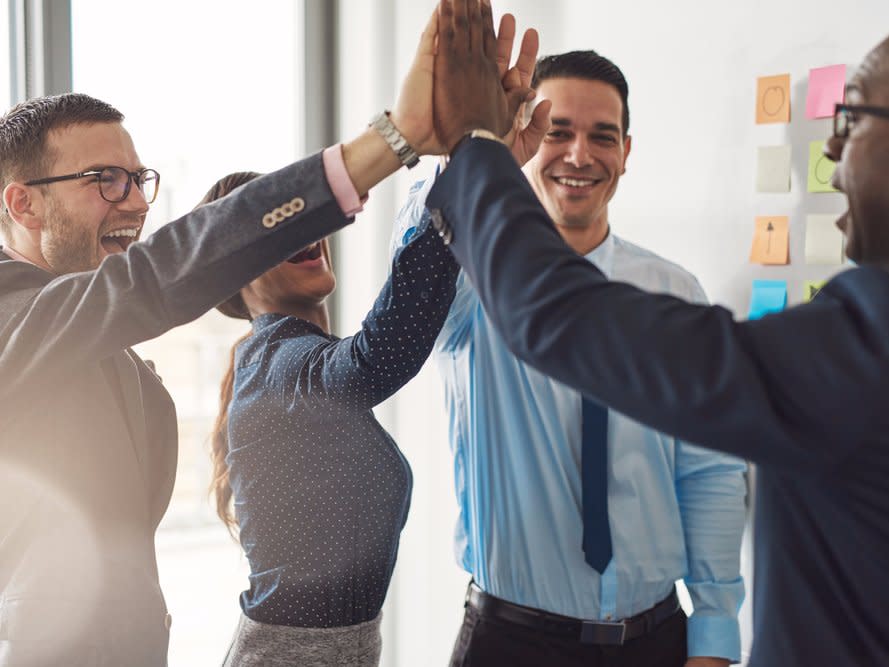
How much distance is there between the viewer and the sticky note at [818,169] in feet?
6.27

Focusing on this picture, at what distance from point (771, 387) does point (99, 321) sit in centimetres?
78

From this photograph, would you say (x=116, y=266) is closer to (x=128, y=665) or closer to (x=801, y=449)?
(x=128, y=665)

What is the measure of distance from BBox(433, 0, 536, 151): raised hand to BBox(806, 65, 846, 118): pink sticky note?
3.62 ft

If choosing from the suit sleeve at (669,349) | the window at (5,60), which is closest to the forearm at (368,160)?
the suit sleeve at (669,349)

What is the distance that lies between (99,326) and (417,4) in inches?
79.1

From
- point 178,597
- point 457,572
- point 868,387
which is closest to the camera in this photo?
point 868,387

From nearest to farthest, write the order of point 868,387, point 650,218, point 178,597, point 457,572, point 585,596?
point 868,387 → point 585,596 → point 650,218 → point 457,572 → point 178,597

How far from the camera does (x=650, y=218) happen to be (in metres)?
2.24

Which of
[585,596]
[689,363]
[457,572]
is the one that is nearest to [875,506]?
[689,363]

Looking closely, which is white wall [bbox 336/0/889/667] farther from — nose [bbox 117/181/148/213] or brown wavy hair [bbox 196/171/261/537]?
nose [bbox 117/181/148/213]

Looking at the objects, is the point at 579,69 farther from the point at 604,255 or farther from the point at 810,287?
the point at 810,287

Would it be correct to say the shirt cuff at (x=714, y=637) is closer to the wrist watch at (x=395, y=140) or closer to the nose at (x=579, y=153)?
the nose at (x=579, y=153)

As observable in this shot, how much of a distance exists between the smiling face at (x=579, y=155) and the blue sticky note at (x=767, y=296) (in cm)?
48

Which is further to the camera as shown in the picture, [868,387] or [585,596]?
[585,596]
